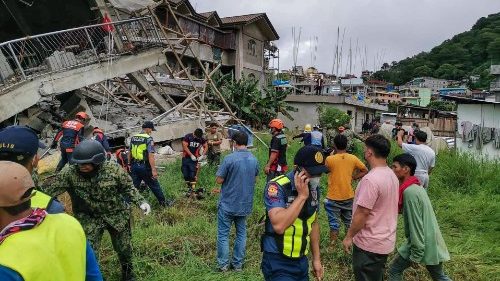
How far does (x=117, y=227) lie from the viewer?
12.6ft

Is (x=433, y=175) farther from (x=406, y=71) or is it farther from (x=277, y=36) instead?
(x=406, y=71)

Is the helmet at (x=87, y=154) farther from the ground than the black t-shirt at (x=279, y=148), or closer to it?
farther from the ground

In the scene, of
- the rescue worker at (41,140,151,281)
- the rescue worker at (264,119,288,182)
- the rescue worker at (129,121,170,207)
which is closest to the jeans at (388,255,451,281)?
the rescue worker at (41,140,151,281)

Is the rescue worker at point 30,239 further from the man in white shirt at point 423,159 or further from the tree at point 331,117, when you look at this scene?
the tree at point 331,117

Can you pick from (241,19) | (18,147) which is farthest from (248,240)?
(241,19)

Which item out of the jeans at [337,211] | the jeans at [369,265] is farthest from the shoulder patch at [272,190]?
the jeans at [337,211]

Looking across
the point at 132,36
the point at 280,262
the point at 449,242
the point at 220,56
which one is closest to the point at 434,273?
the point at 280,262

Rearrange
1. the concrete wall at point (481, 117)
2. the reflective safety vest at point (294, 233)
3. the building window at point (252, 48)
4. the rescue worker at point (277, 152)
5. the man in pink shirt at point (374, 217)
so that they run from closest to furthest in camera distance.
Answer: the reflective safety vest at point (294, 233), the man in pink shirt at point (374, 217), the rescue worker at point (277, 152), the concrete wall at point (481, 117), the building window at point (252, 48)

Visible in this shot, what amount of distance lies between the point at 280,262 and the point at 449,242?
391 centimetres

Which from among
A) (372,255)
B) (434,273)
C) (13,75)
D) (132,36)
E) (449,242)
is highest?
(132,36)

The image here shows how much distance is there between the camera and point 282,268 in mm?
2787

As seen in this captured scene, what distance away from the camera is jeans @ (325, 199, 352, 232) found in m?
5.31

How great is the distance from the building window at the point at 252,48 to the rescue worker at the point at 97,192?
86.7 feet

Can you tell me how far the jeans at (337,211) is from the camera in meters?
5.31
